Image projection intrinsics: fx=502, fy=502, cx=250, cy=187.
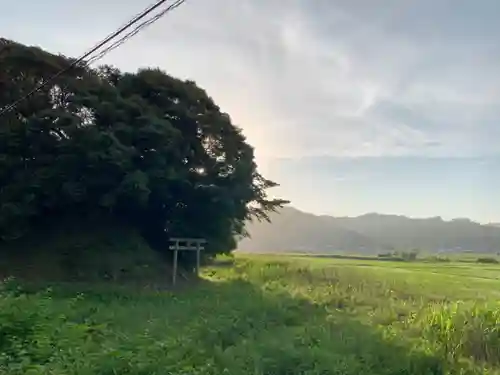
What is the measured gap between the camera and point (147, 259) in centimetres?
1216

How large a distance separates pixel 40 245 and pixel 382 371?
8.95 m

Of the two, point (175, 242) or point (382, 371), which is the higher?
point (175, 242)

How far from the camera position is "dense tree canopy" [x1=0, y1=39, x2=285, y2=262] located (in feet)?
37.4

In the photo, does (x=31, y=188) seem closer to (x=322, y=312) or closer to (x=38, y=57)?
(x=38, y=57)

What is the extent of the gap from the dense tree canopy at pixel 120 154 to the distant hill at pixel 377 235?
3373cm

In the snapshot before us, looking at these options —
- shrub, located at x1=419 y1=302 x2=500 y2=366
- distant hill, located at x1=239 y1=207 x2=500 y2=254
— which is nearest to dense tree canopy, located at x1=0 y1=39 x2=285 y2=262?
shrub, located at x1=419 y1=302 x2=500 y2=366

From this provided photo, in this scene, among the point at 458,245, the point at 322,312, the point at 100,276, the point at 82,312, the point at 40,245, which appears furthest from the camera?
the point at 458,245

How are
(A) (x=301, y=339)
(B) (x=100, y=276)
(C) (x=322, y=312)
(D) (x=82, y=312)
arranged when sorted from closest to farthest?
(A) (x=301, y=339) < (D) (x=82, y=312) < (C) (x=322, y=312) < (B) (x=100, y=276)

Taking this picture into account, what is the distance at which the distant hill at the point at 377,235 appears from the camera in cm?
5525

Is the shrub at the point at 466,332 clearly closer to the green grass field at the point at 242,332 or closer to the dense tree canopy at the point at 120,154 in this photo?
the green grass field at the point at 242,332

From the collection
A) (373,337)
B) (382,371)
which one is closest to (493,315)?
(373,337)

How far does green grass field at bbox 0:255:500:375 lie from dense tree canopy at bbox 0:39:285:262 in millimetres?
2338

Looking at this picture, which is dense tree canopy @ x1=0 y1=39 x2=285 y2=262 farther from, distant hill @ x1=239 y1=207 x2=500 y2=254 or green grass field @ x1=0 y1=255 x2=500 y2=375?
distant hill @ x1=239 y1=207 x2=500 y2=254

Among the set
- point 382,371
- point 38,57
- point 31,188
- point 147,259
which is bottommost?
point 382,371
